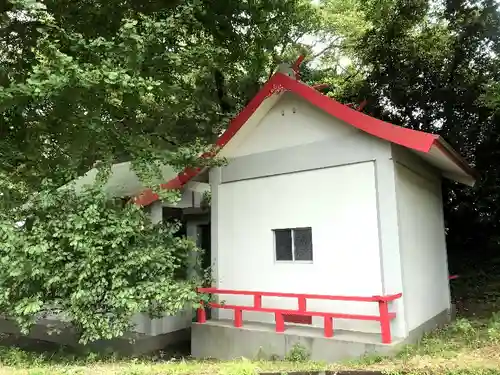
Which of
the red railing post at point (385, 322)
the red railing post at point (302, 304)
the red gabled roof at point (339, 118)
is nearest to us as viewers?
the red railing post at point (385, 322)

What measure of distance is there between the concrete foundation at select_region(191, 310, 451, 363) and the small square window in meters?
1.15

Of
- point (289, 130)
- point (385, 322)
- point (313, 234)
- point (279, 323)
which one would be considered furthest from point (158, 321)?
point (385, 322)

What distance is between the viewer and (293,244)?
24.8 feet

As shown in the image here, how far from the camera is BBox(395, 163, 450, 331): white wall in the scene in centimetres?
694

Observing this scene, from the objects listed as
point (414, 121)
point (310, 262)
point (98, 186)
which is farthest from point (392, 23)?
point (98, 186)

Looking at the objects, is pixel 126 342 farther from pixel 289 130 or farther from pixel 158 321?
pixel 289 130

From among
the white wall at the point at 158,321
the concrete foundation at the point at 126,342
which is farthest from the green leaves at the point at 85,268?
the white wall at the point at 158,321

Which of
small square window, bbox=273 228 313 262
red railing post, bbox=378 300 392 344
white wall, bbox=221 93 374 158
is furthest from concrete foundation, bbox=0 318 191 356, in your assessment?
red railing post, bbox=378 300 392 344

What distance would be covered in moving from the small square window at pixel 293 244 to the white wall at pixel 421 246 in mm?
1518

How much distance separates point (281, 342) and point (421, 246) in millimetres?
2990

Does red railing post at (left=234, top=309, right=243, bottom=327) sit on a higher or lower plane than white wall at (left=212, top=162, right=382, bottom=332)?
lower

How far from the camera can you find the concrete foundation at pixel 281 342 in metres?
6.18

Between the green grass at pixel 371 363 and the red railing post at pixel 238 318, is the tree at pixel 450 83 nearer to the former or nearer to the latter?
the green grass at pixel 371 363

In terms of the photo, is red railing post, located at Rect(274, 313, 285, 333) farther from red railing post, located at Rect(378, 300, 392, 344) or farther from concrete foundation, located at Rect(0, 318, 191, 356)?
concrete foundation, located at Rect(0, 318, 191, 356)
